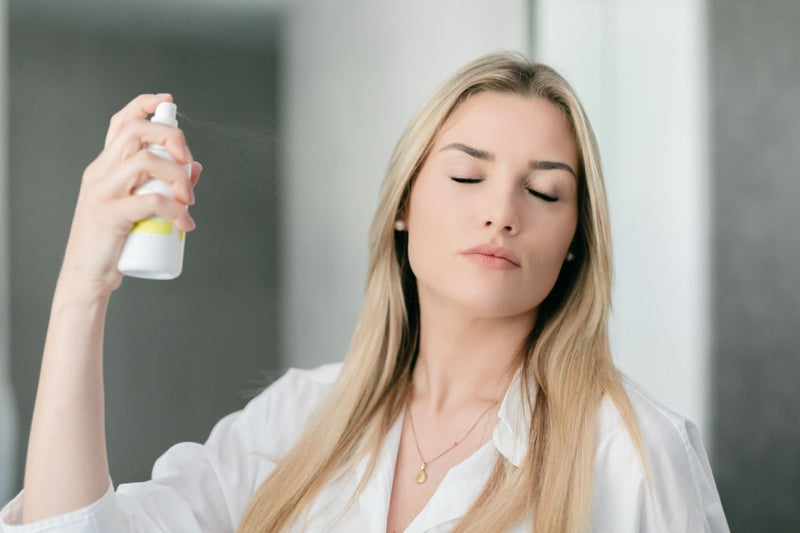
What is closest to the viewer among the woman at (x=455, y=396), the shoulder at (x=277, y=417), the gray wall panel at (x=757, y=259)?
the woman at (x=455, y=396)

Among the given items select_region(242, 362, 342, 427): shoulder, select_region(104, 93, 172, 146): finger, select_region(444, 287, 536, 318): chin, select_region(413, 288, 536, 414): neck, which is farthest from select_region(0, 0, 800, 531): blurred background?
select_region(104, 93, 172, 146): finger

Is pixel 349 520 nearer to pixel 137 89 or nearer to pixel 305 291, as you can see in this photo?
pixel 305 291

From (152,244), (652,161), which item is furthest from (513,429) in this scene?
(652,161)

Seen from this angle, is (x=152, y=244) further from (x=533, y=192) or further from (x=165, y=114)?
(x=533, y=192)

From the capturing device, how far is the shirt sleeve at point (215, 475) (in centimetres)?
130

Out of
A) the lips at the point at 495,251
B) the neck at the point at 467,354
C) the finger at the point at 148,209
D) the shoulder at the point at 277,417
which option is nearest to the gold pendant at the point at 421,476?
the neck at the point at 467,354

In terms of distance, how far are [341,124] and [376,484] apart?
41.3 inches

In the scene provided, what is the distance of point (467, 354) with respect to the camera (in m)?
1.48

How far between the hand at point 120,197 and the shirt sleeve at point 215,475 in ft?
1.04

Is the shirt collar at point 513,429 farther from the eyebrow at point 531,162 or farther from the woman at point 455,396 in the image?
the eyebrow at point 531,162

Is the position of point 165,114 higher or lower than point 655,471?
higher

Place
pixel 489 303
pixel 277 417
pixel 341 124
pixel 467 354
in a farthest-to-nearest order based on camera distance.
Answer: pixel 341 124, pixel 277 417, pixel 467 354, pixel 489 303

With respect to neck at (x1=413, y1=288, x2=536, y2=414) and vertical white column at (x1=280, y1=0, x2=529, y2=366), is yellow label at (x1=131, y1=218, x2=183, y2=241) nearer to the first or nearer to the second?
neck at (x1=413, y1=288, x2=536, y2=414)

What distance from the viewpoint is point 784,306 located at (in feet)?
7.55
